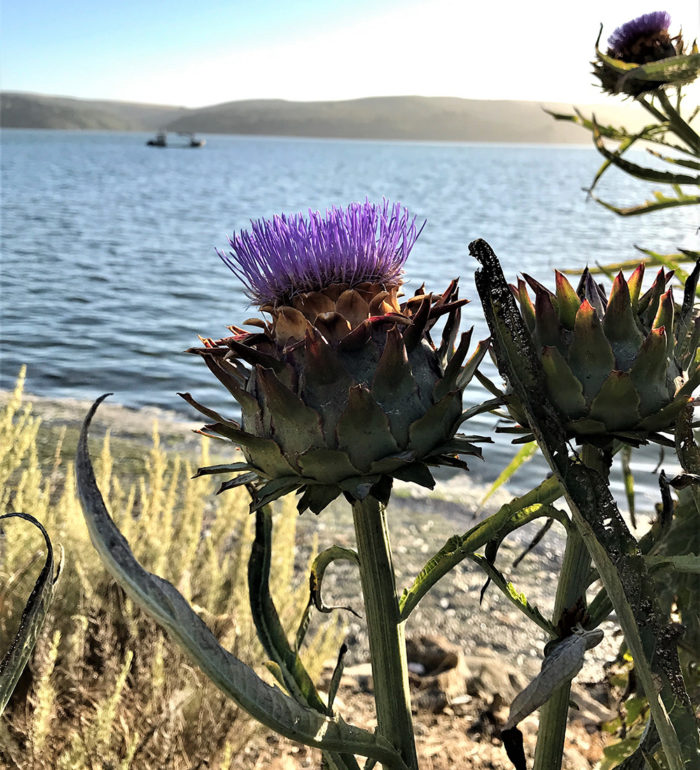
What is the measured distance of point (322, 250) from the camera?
3.57 feet

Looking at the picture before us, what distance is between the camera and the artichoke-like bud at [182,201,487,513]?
993 millimetres

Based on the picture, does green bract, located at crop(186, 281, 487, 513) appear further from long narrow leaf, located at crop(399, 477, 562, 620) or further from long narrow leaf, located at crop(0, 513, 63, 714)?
long narrow leaf, located at crop(0, 513, 63, 714)

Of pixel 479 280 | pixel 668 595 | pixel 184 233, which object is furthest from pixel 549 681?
pixel 184 233

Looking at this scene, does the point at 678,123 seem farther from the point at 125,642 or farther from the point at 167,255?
the point at 167,255

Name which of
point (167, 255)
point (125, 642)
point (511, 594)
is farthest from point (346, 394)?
point (167, 255)

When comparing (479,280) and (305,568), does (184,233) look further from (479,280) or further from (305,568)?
(479,280)

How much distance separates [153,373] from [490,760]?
6116 mm

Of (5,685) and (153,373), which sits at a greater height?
(5,685)

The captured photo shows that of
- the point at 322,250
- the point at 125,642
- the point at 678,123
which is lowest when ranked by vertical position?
the point at 125,642

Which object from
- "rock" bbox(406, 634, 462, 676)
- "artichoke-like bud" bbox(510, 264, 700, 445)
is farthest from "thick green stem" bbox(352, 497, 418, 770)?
"rock" bbox(406, 634, 462, 676)

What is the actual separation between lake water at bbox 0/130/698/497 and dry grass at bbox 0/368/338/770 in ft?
4.83

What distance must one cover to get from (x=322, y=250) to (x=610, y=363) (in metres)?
0.38

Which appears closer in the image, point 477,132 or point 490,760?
point 490,760

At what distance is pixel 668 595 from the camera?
57.6 inches
